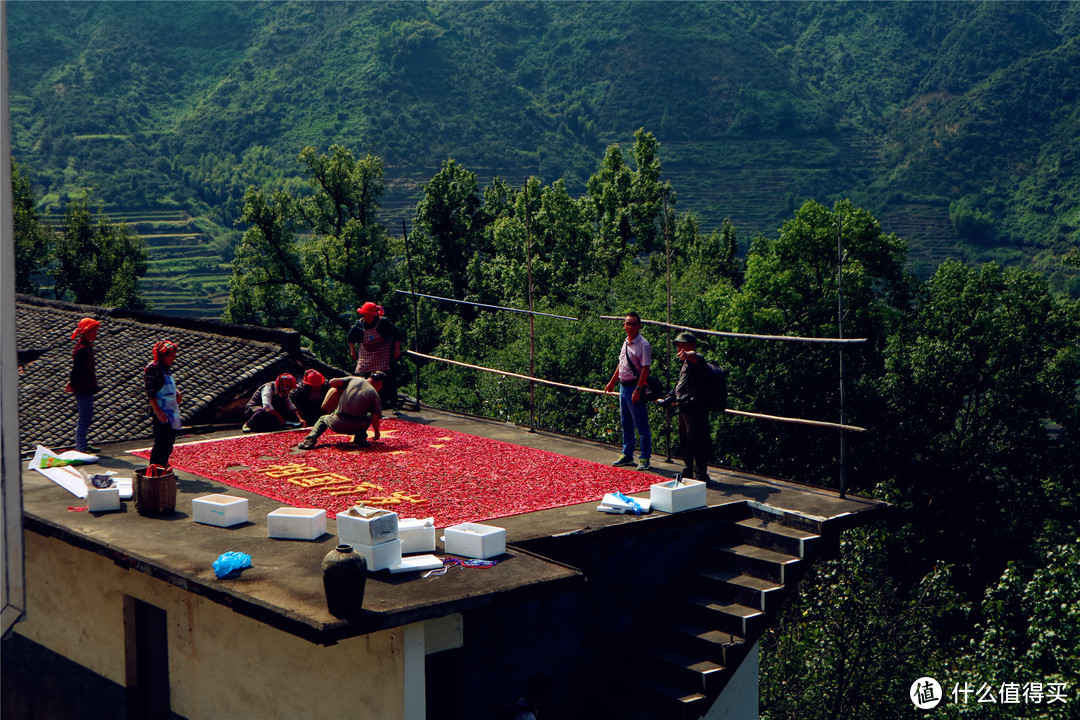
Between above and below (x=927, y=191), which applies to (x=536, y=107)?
above

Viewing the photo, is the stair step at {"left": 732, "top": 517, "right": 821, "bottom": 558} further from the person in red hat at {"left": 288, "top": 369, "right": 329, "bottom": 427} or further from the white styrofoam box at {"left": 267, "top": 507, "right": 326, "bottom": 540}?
the person in red hat at {"left": 288, "top": 369, "right": 329, "bottom": 427}

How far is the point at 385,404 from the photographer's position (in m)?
17.3

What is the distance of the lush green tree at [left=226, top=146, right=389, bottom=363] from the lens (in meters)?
47.2

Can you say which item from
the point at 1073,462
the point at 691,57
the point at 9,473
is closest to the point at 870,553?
the point at 1073,462

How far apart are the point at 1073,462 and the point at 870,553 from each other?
41.6 ft

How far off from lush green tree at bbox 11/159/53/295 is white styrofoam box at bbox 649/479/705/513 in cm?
4301

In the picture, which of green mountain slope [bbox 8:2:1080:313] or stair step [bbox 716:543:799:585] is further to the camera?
green mountain slope [bbox 8:2:1080:313]

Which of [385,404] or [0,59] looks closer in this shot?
[0,59]

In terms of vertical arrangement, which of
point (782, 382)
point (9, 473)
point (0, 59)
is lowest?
point (782, 382)

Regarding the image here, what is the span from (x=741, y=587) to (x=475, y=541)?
311 cm

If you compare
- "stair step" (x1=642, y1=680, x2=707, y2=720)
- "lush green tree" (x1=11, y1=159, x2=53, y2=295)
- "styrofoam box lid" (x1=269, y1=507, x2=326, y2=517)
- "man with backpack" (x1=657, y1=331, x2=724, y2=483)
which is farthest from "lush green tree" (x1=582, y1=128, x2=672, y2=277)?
"styrofoam box lid" (x1=269, y1=507, x2=326, y2=517)

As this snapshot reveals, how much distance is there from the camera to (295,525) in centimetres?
1018

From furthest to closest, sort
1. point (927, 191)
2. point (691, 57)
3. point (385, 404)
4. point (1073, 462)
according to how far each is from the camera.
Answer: point (691, 57), point (927, 191), point (1073, 462), point (385, 404)

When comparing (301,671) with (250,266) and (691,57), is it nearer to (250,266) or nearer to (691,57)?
(250,266)
